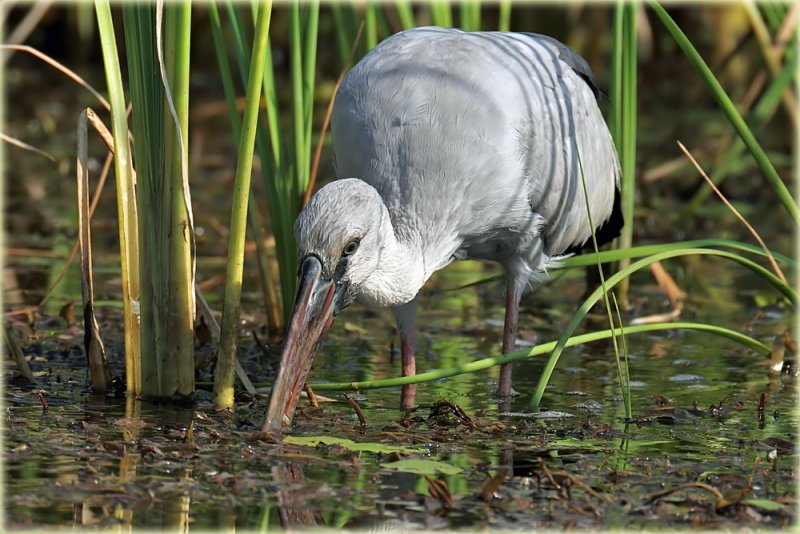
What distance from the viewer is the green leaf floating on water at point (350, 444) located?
3.89m

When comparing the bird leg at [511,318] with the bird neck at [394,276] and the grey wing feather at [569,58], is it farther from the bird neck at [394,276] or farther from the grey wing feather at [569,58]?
the grey wing feather at [569,58]

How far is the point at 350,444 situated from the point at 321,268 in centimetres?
58

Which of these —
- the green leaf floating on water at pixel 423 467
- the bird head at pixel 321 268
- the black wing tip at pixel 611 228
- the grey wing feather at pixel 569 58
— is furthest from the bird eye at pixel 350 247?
the black wing tip at pixel 611 228

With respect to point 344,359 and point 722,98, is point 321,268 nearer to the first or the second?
point 344,359

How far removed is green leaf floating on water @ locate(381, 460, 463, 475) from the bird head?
471 mm

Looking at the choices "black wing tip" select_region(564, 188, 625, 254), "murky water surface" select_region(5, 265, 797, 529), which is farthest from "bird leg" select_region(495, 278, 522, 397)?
"black wing tip" select_region(564, 188, 625, 254)

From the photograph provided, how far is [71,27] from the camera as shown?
1217 cm

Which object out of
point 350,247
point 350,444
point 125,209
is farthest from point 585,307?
point 125,209

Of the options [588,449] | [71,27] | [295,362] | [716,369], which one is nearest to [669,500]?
[588,449]

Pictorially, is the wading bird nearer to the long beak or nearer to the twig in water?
the long beak

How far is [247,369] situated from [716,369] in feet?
6.64

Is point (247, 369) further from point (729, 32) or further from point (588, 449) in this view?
point (729, 32)

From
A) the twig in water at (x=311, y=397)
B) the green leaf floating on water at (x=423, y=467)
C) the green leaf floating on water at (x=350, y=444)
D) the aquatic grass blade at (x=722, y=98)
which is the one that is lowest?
the green leaf floating on water at (x=423, y=467)

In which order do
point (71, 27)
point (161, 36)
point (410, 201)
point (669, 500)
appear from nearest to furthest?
point (669, 500), point (161, 36), point (410, 201), point (71, 27)
